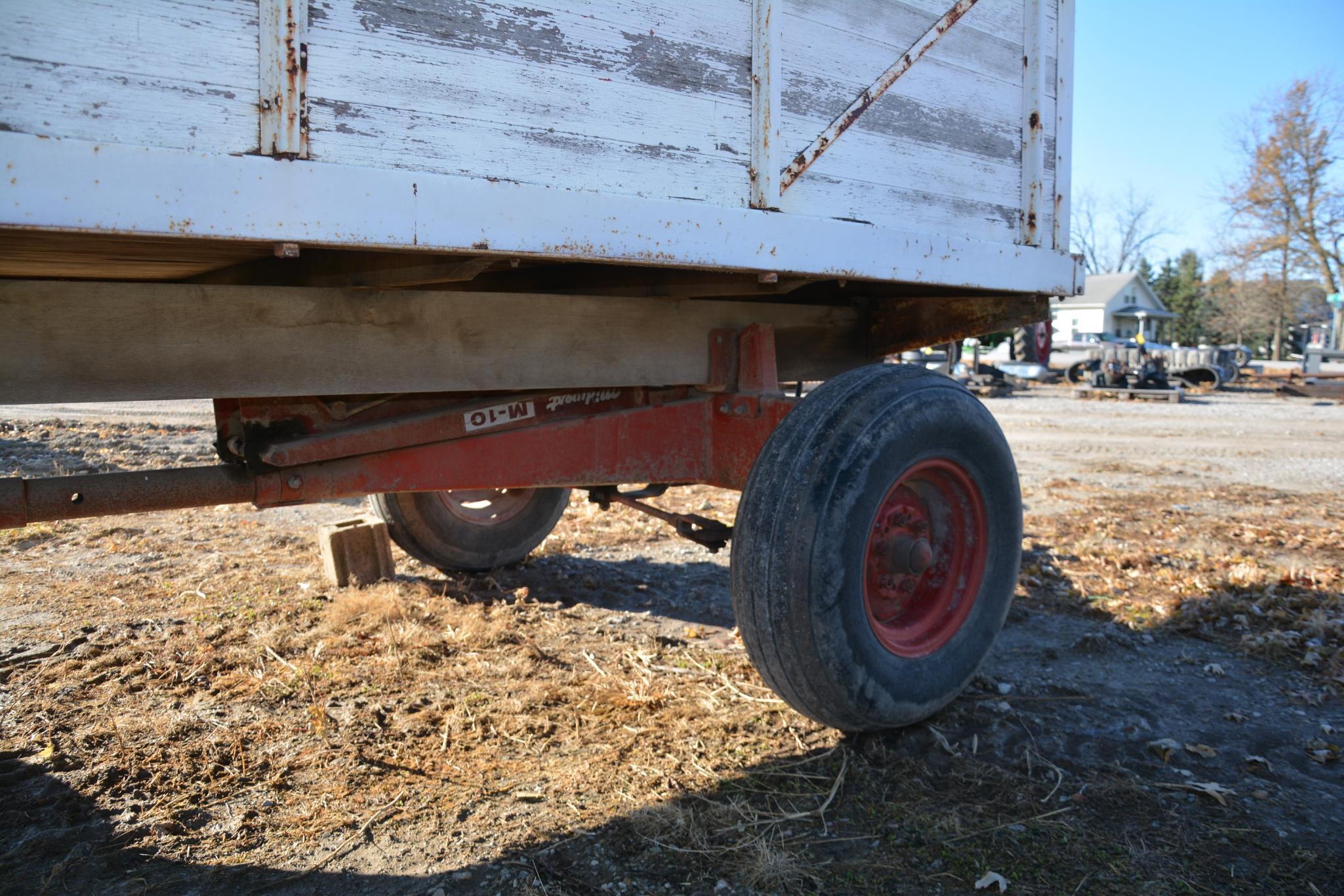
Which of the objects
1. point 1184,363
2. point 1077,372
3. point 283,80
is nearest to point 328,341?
point 283,80

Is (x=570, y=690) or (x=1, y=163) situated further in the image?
(x=570, y=690)

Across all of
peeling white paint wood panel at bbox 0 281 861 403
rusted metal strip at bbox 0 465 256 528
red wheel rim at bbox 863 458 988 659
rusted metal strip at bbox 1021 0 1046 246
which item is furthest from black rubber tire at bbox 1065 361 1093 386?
rusted metal strip at bbox 0 465 256 528

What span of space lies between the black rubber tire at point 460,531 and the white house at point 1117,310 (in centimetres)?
5568

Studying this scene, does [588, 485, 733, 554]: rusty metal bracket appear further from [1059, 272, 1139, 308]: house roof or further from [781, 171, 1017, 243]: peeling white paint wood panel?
[1059, 272, 1139, 308]: house roof

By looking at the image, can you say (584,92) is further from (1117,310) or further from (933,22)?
(1117,310)

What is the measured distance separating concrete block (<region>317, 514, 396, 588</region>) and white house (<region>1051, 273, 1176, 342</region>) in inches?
2217

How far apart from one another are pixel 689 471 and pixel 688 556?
81.2 inches

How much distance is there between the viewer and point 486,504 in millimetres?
4723

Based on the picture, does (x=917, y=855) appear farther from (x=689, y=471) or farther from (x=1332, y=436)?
(x=1332, y=436)

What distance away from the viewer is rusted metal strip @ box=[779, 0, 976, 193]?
246cm

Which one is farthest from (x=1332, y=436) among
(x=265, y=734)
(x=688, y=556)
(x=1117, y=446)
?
(x=265, y=734)

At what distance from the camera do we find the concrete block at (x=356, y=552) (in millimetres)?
4320

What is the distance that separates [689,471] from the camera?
10.5 feet

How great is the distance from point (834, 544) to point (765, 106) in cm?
114
